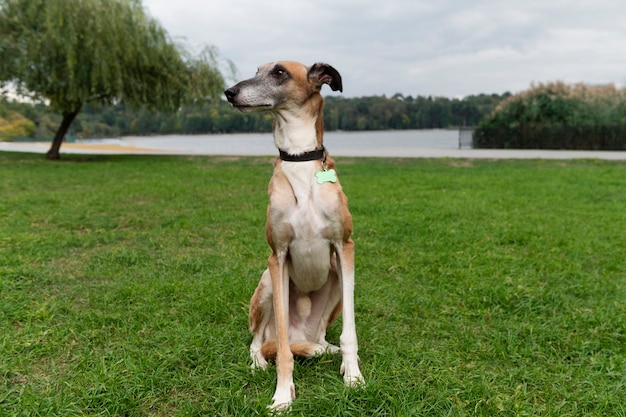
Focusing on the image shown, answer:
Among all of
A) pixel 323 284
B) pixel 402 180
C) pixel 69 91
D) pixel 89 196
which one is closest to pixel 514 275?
pixel 323 284

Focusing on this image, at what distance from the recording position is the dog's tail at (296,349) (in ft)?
8.91

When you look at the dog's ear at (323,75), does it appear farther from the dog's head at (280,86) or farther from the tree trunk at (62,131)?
the tree trunk at (62,131)

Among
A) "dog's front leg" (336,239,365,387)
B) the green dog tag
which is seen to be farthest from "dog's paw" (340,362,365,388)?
the green dog tag

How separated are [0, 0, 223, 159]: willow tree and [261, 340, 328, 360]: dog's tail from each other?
44.2ft

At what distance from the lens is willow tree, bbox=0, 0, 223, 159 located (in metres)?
13.7

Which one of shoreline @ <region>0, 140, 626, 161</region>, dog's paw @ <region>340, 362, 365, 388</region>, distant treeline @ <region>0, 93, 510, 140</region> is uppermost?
distant treeline @ <region>0, 93, 510, 140</region>

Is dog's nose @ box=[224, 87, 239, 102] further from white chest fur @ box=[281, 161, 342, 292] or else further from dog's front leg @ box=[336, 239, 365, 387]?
dog's front leg @ box=[336, 239, 365, 387]

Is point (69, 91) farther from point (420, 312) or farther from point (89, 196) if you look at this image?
point (420, 312)

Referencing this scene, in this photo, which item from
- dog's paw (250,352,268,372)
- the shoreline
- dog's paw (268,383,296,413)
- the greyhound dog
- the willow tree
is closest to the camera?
dog's paw (268,383,296,413)

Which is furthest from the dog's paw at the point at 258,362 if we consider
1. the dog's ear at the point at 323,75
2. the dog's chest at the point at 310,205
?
the dog's ear at the point at 323,75

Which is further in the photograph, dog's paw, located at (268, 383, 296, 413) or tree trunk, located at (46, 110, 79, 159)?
tree trunk, located at (46, 110, 79, 159)

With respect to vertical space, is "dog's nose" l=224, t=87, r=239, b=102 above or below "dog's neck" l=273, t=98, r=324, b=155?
above

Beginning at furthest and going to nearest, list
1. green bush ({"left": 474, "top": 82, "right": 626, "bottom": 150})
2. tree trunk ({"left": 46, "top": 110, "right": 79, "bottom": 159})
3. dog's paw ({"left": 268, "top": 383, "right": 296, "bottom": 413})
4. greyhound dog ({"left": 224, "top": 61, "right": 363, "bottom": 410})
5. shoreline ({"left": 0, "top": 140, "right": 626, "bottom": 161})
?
green bush ({"left": 474, "top": 82, "right": 626, "bottom": 150}), shoreline ({"left": 0, "top": 140, "right": 626, "bottom": 161}), tree trunk ({"left": 46, "top": 110, "right": 79, "bottom": 159}), greyhound dog ({"left": 224, "top": 61, "right": 363, "bottom": 410}), dog's paw ({"left": 268, "top": 383, "right": 296, "bottom": 413})

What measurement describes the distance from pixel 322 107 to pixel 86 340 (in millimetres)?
2122
